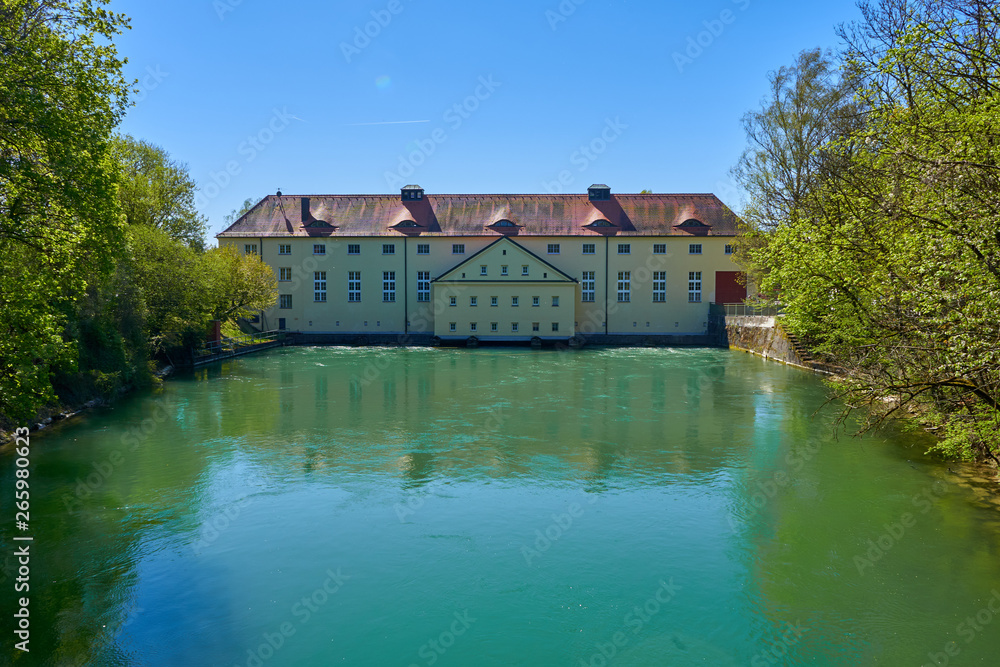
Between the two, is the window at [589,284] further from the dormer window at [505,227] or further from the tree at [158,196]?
the tree at [158,196]

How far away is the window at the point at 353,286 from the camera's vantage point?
4138cm

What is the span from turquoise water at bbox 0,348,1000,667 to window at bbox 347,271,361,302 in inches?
975

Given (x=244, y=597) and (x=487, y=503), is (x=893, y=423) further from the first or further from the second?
(x=244, y=597)

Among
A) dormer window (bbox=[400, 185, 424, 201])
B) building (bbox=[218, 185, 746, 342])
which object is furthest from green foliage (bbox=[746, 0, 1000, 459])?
dormer window (bbox=[400, 185, 424, 201])

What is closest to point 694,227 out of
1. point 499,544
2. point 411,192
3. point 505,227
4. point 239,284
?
point 505,227

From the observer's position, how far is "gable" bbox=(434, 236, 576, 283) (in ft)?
126

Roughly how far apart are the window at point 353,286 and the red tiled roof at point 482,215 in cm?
252

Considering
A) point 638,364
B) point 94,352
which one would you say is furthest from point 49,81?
point 638,364

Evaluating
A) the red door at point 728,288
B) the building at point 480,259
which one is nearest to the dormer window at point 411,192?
the building at point 480,259

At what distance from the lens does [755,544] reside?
8.80 m

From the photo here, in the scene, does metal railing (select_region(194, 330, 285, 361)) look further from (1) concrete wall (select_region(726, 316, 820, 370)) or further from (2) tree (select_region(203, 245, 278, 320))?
(1) concrete wall (select_region(726, 316, 820, 370))

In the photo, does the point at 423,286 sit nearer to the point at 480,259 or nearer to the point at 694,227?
the point at 480,259

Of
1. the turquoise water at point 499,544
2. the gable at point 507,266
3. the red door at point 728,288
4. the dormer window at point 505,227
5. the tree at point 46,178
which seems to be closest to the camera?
the turquoise water at point 499,544

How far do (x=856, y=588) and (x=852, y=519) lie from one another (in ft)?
7.94
